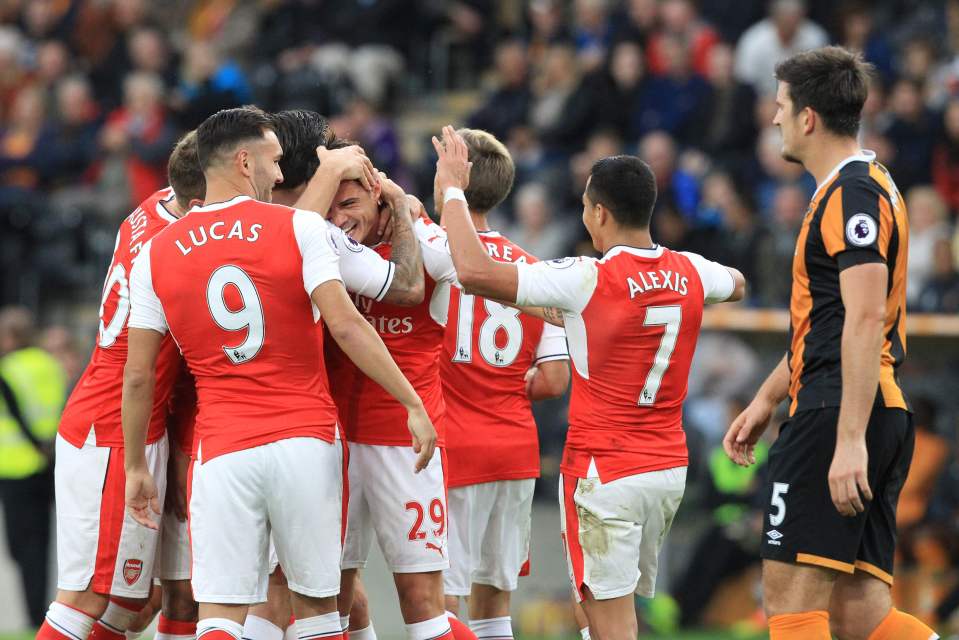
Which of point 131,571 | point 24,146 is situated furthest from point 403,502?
point 24,146

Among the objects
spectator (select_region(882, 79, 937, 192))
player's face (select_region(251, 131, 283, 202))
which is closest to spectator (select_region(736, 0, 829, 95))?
spectator (select_region(882, 79, 937, 192))

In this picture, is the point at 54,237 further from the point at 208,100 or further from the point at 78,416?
the point at 78,416

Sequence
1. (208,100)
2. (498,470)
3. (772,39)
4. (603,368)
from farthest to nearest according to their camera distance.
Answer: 1. (208,100)
2. (772,39)
3. (498,470)
4. (603,368)

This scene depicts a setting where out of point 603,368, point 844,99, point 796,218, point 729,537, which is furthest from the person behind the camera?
point 796,218

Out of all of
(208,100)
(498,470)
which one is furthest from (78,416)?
(208,100)

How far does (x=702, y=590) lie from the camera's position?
35.6 ft

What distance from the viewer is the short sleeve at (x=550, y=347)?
6.72 meters

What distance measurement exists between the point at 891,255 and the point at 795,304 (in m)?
0.41

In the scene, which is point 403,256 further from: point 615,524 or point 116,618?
point 116,618

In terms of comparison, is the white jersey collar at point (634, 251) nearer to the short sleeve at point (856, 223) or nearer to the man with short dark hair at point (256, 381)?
the short sleeve at point (856, 223)

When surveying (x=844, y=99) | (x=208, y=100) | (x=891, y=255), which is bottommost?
(x=891, y=255)

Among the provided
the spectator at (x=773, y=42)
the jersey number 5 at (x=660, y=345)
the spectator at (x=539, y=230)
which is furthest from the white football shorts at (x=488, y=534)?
the spectator at (x=773, y=42)

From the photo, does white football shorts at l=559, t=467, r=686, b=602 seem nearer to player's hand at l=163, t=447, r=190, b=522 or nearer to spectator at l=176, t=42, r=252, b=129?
player's hand at l=163, t=447, r=190, b=522

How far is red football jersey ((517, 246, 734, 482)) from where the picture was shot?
18.4 ft
